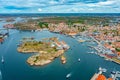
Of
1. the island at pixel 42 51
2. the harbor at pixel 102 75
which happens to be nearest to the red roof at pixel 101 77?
the harbor at pixel 102 75

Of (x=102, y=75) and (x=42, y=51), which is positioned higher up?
(x=42, y=51)

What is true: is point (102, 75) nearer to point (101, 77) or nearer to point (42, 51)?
point (101, 77)

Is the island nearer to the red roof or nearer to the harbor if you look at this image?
the harbor

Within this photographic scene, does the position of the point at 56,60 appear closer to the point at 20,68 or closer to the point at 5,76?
the point at 20,68

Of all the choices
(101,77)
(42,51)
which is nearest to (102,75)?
(101,77)

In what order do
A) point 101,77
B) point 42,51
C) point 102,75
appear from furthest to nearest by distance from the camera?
point 42,51 → point 102,75 → point 101,77

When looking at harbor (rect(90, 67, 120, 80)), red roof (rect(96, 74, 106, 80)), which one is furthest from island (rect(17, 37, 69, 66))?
red roof (rect(96, 74, 106, 80))

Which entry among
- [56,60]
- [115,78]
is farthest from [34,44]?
[115,78]

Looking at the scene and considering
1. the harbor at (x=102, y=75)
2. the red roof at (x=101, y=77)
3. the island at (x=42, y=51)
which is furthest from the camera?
the island at (x=42, y=51)

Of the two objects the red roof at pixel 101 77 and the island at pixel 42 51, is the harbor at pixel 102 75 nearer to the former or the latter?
the red roof at pixel 101 77

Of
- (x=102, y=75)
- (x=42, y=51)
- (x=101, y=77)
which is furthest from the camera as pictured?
(x=42, y=51)

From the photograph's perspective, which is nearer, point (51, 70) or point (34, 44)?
point (51, 70)
